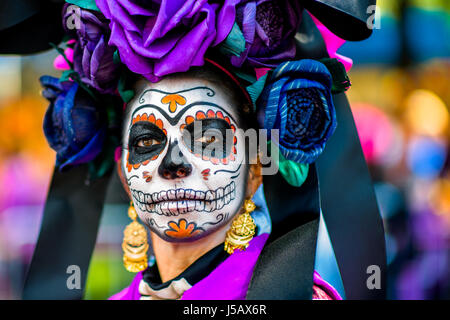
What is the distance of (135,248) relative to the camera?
65.7 inches

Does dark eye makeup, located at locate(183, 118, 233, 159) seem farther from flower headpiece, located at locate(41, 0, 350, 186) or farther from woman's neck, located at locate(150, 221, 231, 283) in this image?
woman's neck, located at locate(150, 221, 231, 283)

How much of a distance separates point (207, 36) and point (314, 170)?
56 centimetres

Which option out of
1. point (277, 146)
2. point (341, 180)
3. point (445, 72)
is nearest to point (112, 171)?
point (277, 146)

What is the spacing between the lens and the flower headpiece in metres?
1.41

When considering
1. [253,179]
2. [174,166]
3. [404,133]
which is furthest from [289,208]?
[404,133]

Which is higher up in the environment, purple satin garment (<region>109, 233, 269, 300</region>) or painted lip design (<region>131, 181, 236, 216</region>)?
painted lip design (<region>131, 181, 236, 216</region>)

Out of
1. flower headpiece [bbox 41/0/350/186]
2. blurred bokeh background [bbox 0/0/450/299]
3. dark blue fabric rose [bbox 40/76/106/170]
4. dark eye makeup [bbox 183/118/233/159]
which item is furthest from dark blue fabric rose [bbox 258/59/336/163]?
blurred bokeh background [bbox 0/0/450/299]

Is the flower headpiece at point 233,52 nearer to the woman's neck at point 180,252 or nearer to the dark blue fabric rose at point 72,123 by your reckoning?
the dark blue fabric rose at point 72,123

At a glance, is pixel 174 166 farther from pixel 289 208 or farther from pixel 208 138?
pixel 289 208

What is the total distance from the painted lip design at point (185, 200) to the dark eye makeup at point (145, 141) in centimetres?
12

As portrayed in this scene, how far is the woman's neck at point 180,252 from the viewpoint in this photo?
1.58 metres

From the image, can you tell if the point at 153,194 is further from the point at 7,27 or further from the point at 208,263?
the point at 7,27

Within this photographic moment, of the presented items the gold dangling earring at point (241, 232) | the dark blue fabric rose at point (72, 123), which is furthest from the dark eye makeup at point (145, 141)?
the gold dangling earring at point (241, 232)

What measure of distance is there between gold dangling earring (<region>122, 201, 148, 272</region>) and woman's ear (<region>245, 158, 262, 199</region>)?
1.28ft
